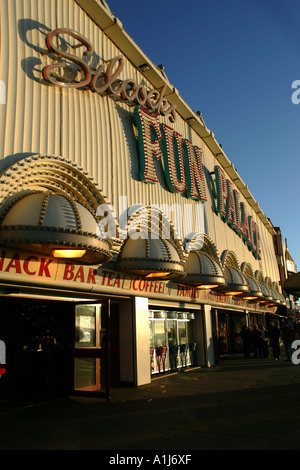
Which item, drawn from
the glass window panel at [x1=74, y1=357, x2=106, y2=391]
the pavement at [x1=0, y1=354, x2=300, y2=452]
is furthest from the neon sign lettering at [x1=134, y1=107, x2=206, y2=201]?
the pavement at [x1=0, y1=354, x2=300, y2=452]

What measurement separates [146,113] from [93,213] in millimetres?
5543

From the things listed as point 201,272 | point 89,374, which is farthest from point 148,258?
point 201,272

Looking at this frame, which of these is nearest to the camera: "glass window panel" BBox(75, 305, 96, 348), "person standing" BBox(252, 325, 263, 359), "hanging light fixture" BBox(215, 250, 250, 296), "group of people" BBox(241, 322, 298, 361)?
"glass window panel" BBox(75, 305, 96, 348)

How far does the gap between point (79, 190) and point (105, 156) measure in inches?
79.5

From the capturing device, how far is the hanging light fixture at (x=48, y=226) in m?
7.75

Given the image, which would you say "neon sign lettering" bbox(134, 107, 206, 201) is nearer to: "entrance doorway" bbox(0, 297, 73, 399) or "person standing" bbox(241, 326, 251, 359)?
"entrance doorway" bbox(0, 297, 73, 399)

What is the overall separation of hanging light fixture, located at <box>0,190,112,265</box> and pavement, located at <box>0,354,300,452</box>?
345cm

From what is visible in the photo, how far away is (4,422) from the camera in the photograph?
7.57m

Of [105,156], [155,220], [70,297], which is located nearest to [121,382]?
[70,297]

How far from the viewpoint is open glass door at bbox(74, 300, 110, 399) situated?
32.9ft

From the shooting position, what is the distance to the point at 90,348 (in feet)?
33.4

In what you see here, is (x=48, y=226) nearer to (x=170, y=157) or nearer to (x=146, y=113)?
(x=146, y=113)

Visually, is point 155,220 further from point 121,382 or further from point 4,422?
point 4,422

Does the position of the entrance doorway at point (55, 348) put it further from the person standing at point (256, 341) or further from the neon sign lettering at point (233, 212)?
the neon sign lettering at point (233, 212)
